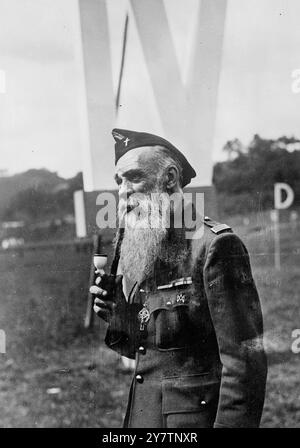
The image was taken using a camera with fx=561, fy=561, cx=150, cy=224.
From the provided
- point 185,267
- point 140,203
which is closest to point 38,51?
point 140,203

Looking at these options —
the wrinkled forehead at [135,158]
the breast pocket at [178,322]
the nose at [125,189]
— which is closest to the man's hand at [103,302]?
the breast pocket at [178,322]

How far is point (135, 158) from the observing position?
8.66ft

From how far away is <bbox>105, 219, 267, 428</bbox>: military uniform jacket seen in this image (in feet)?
7.86

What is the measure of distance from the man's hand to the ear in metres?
0.56

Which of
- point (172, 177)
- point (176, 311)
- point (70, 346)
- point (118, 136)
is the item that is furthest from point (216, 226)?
point (70, 346)

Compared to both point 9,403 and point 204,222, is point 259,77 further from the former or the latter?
point 9,403

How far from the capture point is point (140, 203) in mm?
2613

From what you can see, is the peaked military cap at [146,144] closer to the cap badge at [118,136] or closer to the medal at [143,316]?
the cap badge at [118,136]

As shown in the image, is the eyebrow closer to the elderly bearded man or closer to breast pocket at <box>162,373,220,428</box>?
the elderly bearded man

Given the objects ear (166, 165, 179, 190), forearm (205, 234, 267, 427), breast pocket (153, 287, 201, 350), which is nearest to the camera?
forearm (205, 234, 267, 427)

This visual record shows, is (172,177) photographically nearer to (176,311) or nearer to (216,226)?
(216,226)

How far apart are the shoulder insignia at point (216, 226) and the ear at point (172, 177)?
22 cm

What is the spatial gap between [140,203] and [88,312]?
60 cm

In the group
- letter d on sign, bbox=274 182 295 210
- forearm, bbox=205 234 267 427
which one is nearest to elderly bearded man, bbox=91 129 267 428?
forearm, bbox=205 234 267 427
